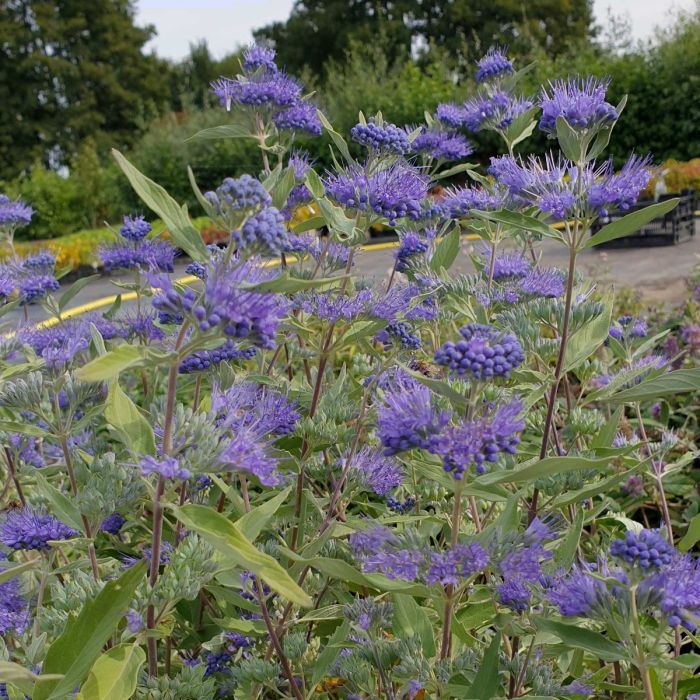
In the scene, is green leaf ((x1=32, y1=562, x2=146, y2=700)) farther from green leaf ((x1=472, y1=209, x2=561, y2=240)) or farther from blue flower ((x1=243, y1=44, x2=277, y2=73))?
blue flower ((x1=243, y1=44, x2=277, y2=73))

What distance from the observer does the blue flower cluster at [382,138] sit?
213 centimetres

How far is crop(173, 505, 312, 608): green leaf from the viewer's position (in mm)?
1121

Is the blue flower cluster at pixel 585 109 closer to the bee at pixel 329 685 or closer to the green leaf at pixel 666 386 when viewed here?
the green leaf at pixel 666 386

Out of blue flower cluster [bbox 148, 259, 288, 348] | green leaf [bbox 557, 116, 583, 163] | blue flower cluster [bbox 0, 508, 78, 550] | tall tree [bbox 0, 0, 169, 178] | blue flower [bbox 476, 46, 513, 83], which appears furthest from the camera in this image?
tall tree [bbox 0, 0, 169, 178]

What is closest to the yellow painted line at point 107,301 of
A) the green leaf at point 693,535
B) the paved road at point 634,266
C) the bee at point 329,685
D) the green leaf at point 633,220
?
the paved road at point 634,266

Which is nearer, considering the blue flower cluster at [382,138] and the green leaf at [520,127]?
the blue flower cluster at [382,138]

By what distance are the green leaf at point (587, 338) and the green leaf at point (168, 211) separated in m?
1.06

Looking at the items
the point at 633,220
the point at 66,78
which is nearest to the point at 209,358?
the point at 633,220

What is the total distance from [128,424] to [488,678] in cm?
89

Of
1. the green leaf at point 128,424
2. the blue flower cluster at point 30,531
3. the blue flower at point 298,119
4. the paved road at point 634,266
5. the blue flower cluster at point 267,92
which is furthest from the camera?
the paved road at point 634,266

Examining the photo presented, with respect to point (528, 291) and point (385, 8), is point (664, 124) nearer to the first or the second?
point (528, 291)

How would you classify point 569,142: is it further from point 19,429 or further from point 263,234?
point 19,429

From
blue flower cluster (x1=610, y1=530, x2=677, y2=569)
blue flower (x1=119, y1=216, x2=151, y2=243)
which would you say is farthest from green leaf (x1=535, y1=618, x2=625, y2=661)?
blue flower (x1=119, y1=216, x2=151, y2=243)

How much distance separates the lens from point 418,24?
3797cm
